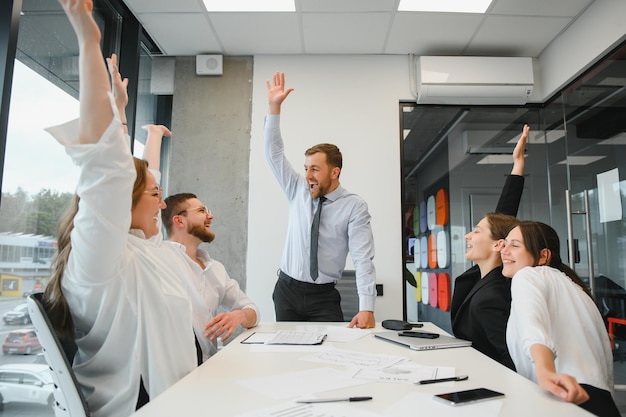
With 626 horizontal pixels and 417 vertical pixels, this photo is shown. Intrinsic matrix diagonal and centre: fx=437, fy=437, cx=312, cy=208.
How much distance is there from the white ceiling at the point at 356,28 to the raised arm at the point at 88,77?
2.31m

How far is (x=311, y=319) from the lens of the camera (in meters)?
2.47

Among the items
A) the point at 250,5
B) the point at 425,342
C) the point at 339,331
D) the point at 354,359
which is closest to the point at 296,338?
the point at 339,331

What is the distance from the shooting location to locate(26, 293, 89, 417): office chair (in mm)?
1046

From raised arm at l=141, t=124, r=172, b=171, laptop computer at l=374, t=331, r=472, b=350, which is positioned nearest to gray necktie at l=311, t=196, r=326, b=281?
laptop computer at l=374, t=331, r=472, b=350

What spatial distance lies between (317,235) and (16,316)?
1560 mm

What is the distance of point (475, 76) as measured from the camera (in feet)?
12.0

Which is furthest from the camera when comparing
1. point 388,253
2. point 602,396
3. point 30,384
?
point 388,253

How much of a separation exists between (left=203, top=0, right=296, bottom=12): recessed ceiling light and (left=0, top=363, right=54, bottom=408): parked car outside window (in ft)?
8.33

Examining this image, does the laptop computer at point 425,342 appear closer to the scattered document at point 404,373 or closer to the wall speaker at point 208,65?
the scattered document at point 404,373

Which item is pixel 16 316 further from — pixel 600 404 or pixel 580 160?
pixel 580 160

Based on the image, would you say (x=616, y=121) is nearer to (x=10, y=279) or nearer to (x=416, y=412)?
(x=416, y=412)

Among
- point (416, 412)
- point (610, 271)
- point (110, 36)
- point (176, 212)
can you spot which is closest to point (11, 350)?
point (176, 212)

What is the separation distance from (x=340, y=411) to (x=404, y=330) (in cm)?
112

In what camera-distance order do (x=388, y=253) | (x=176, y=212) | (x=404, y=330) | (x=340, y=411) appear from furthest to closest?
1. (x=388, y=253)
2. (x=176, y=212)
3. (x=404, y=330)
4. (x=340, y=411)
